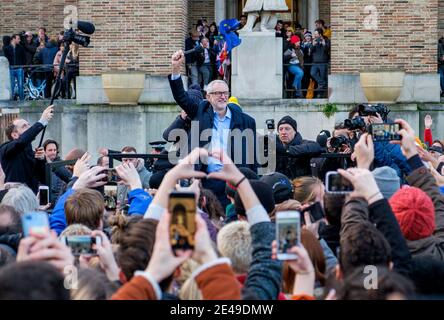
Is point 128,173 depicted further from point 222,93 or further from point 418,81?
point 418,81

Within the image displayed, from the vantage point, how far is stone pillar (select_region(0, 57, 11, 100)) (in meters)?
23.2

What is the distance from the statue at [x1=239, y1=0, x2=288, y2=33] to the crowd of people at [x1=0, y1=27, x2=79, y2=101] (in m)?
4.19

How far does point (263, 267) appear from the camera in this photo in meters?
5.21

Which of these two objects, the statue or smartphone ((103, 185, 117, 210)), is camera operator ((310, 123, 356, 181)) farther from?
the statue

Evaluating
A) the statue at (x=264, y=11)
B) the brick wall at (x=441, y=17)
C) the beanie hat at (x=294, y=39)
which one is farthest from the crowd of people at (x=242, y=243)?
the brick wall at (x=441, y=17)

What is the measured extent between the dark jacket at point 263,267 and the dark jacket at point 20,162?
22.2 feet

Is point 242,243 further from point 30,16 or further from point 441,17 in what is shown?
point 30,16

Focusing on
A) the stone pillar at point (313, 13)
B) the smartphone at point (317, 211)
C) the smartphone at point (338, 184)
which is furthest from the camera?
the stone pillar at point (313, 13)

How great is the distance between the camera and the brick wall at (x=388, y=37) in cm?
2173

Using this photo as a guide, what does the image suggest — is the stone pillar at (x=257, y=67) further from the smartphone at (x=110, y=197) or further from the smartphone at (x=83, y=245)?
the smartphone at (x=83, y=245)

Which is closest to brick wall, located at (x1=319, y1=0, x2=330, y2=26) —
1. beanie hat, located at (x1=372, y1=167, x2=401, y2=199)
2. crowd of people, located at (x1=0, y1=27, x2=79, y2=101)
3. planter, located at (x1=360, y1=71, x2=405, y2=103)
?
planter, located at (x1=360, y1=71, x2=405, y2=103)

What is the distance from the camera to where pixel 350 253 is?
527 cm
